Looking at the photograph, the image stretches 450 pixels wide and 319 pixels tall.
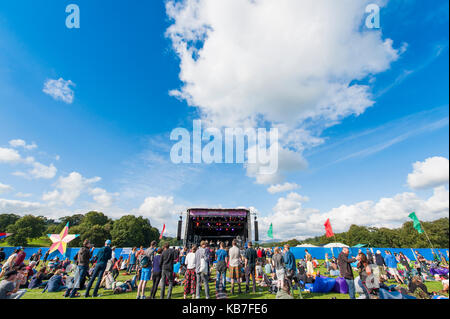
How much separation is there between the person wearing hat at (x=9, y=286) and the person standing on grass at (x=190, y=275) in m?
4.08

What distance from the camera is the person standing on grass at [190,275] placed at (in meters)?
6.46

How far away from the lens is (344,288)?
6746 mm

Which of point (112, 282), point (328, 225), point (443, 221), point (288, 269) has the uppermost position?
point (443, 221)

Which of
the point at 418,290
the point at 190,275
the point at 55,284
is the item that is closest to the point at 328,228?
the point at 418,290

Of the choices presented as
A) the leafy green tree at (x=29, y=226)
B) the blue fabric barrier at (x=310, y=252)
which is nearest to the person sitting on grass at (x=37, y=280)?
the blue fabric barrier at (x=310, y=252)

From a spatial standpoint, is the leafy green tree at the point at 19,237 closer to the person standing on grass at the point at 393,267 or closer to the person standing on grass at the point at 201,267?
the person standing on grass at the point at 201,267

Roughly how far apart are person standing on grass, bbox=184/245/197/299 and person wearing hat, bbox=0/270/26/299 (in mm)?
4084

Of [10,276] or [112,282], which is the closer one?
[10,276]

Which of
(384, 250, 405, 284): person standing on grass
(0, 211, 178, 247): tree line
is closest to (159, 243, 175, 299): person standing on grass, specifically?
(384, 250, 405, 284): person standing on grass

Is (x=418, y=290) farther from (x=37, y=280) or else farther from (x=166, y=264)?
(x=37, y=280)
